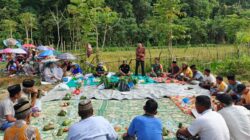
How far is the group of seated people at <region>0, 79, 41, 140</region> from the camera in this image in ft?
10.7

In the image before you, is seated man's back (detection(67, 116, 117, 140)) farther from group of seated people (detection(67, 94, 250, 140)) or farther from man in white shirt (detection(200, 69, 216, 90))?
man in white shirt (detection(200, 69, 216, 90))

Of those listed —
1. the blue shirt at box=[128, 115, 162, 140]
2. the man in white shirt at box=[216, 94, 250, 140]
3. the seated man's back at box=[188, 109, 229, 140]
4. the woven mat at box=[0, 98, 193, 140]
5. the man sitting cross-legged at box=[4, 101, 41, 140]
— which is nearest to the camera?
the man sitting cross-legged at box=[4, 101, 41, 140]

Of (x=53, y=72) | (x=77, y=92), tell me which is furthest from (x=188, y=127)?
(x=53, y=72)

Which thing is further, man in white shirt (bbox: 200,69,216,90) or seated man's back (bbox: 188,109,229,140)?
man in white shirt (bbox: 200,69,216,90)

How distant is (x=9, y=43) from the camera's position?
1596 centimetres

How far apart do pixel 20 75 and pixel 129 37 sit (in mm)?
20908

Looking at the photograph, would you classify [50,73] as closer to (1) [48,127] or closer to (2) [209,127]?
(1) [48,127]

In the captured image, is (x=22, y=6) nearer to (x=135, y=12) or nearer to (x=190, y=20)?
(x=135, y=12)

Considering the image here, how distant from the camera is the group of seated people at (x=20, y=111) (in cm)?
327

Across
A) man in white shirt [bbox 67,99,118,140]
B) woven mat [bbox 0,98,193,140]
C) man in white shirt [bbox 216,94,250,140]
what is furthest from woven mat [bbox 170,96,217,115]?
man in white shirt [bbox 67,99,118,140]

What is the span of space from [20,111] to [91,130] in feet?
2.97

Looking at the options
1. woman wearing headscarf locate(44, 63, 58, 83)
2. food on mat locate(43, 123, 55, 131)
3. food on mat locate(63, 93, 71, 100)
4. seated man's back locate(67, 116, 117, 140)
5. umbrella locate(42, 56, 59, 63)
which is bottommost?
food on mat locate(43, 123, 55, 131)

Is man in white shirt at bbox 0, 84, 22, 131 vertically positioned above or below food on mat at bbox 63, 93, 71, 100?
above

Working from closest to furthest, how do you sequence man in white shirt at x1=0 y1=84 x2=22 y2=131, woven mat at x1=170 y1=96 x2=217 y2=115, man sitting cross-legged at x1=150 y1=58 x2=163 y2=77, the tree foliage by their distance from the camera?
man in white shirt at x1=0 y1=84 x2=22 y2=131
woven mat at x1=170 y1=96 x2=217 y2=115
man sitting cross-legged at x1=150 y1=58 x2=163 y2=77
the tree foliage
